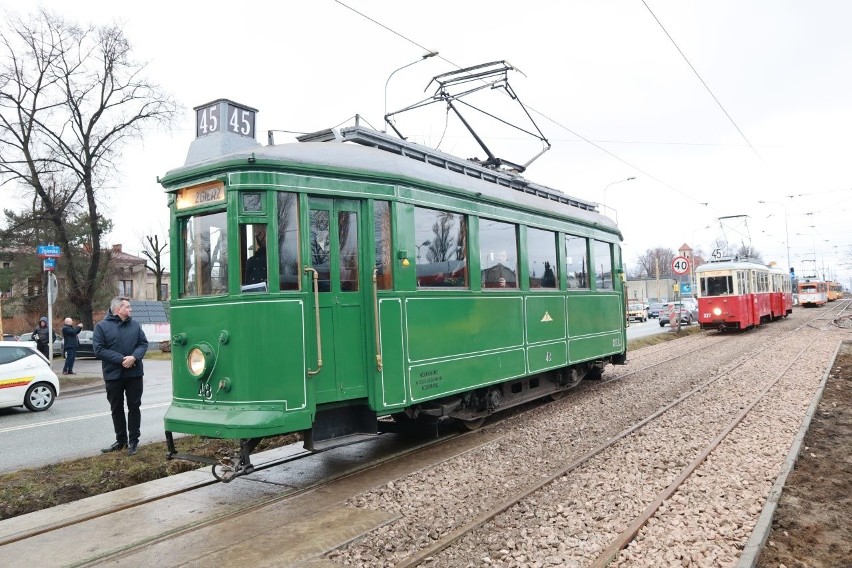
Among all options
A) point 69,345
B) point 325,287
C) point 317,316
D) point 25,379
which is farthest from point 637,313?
point 317,316

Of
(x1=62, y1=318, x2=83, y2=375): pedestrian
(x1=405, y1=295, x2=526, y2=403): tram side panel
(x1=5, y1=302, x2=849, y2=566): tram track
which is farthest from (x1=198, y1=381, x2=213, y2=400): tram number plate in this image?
(x1=62, y1=318, x2=83, y2=375): pedestrian

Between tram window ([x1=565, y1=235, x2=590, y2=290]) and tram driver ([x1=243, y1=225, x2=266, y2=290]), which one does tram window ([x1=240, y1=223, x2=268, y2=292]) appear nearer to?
tram driver ([x1=243, y1=225, x2=266, y2=290])

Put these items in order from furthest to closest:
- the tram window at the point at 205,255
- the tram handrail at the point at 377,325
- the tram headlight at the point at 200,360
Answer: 1. the tram handrail at the point at 377,325
2. the tram window at the point at 205,255
3. the tram headlight at the point at 200,360

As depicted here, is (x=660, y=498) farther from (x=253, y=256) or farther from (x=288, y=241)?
(x=253, y=256)

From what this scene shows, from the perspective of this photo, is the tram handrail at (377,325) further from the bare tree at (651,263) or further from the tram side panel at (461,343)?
the bare tree at (651,263)

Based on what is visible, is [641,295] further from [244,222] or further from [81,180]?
[244,222]

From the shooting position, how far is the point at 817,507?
516cm

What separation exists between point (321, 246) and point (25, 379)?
849cm

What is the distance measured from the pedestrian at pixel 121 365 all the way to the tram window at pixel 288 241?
8.86ft

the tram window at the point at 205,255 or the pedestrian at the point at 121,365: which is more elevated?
the tram window at the point at 205,255

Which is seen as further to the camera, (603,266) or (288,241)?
(603,266)

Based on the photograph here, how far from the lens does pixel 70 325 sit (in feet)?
60.1

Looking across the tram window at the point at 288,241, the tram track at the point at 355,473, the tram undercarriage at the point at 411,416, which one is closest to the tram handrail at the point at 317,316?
the tram window at the point at 288,241

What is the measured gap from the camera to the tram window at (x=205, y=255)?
5883 mm
